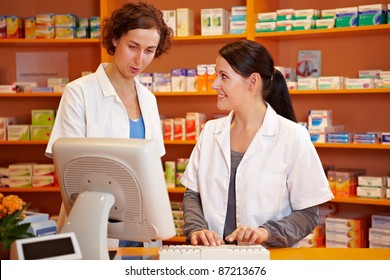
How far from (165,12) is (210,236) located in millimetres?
3048

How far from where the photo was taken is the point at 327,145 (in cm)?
470

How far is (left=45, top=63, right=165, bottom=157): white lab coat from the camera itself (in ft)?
9.34

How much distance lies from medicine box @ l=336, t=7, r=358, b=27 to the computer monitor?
10.4 feet

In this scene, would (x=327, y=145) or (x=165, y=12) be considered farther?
(x=165, y=12)

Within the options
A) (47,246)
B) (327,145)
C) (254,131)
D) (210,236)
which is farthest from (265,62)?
(327,145)

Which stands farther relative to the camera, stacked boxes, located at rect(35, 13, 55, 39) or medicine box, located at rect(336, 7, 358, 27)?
stacked boxes, located at rect(35, 13, 55, 39)

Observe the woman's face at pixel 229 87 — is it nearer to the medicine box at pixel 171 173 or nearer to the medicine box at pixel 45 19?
Result: the medicine box at pixel 171 173

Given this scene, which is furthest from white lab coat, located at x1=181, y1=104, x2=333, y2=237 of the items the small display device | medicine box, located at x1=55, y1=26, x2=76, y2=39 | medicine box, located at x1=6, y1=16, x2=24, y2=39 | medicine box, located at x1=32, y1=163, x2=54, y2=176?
medicine box, located at x1=6, y1=16, x2=24, y2=39

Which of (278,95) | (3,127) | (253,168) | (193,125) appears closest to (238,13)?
(193,125)

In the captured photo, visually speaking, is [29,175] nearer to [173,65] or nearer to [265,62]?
[173,65]

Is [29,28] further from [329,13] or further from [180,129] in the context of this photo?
[329,13]

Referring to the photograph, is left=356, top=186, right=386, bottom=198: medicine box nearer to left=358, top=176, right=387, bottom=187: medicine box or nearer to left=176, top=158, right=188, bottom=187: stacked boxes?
left=358, top=176, right=387, bottom=187: medicine box

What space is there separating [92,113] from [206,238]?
90cm

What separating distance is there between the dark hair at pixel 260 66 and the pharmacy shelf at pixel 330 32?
6.78 ft
